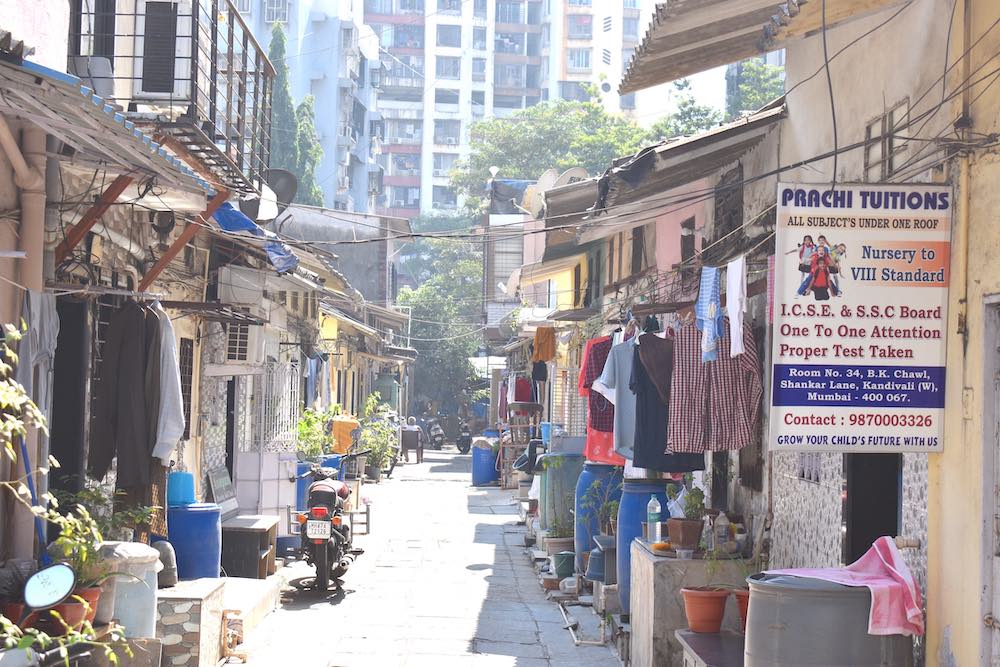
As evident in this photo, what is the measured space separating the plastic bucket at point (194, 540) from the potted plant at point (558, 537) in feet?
20.5

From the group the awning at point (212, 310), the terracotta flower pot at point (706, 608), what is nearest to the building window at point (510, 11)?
the awning at point (212, 310)

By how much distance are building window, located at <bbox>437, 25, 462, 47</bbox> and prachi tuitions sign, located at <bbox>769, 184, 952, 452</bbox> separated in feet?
299

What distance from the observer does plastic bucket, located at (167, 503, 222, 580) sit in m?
10.5

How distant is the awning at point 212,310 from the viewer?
988cm

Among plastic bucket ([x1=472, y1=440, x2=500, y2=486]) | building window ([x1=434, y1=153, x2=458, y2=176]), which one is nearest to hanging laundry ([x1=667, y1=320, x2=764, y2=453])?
plastic bucket ([x1=472, y1=440, x2=500, y2=486])

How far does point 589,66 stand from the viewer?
91.2m

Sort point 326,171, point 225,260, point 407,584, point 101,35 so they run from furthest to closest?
point 326,171 < point 407,584 < point 225,260 < point 101,35

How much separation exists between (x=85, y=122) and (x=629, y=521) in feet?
24.1

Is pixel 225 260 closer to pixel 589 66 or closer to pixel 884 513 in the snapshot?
pixel 884 513

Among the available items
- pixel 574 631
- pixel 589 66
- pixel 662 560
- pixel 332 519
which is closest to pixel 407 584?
pixel 332 519

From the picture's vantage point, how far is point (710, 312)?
888 centimetres

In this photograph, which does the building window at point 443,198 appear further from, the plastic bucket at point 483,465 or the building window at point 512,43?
the plastic bucket at point 483,465

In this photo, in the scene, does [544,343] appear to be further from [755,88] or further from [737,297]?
[755,88]

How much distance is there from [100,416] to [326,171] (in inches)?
2472
